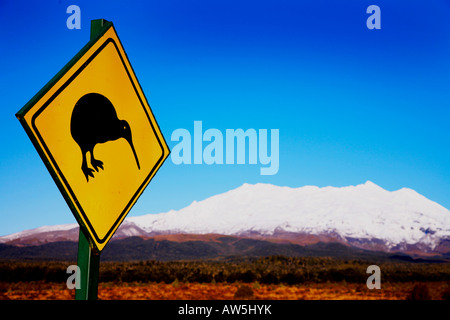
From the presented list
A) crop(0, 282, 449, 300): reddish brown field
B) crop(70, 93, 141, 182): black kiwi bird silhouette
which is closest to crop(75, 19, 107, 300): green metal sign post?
crop(70, 93, 141, 182): black kiwi bird silhouette

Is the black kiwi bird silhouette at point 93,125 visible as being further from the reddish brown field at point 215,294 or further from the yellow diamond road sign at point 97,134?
the reddish brown field at point 215,294

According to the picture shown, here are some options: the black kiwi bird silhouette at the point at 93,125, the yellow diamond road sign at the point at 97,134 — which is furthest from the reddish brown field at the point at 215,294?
the black kiwi bird silhouette at the point at 93,125

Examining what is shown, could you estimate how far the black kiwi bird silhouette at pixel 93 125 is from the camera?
190cm

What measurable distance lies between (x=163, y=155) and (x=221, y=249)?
90571 millimetres

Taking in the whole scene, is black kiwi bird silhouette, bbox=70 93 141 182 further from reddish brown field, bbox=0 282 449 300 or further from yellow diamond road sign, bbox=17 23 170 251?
reddish brown field, bbox=0 282 449 300

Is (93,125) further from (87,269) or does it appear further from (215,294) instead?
(215,294)

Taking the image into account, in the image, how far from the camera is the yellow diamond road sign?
175cm

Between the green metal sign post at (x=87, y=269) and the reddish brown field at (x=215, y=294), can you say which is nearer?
the green metal sign post at (x=87, y=269)

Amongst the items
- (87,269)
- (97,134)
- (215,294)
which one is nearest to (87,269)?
(87,269)

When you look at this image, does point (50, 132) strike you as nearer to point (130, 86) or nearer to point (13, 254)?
point (130, 86)

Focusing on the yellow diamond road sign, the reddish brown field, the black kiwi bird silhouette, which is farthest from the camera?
the reddish brown field
